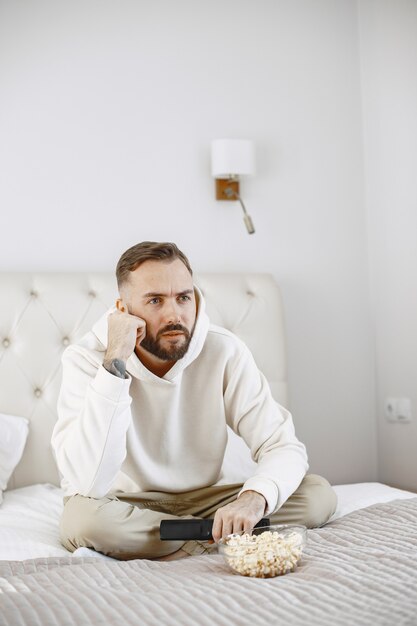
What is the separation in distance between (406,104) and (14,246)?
1.49 metres

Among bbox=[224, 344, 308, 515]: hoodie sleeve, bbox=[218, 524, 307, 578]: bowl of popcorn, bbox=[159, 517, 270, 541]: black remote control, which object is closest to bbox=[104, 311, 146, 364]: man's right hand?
bbox=[224, 344, 308, 515]: hoodie sleeve

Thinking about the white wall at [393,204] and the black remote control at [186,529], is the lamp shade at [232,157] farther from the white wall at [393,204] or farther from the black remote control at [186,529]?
the black remote control at [186,529]

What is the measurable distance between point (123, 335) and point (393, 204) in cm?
151

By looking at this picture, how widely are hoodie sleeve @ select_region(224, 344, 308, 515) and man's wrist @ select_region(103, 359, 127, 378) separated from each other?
0.34 meters

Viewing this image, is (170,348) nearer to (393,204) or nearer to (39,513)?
(39,513)

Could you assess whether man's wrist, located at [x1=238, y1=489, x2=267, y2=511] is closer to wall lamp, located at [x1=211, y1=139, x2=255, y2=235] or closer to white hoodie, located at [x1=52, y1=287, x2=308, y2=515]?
white hoodie, located at [x1=52, y1=287, x2=308, y2=515]

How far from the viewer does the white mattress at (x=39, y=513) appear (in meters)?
1.80

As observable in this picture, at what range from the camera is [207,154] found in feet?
9.56

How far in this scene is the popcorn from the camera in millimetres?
1406

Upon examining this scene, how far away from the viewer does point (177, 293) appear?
193 centimetres

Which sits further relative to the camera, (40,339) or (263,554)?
(40,339)

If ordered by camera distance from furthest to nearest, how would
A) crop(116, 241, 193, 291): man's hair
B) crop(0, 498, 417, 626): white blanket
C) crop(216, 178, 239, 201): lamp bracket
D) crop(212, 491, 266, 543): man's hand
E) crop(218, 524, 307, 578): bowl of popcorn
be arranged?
1. crop(216, 178, 239, 201): lamp bracket
2. crop(116, 241, 193, 291): man's hair
3. crop(212, 491, 266, 543): man's hand
4. crop(218, 524, 307, 578): bowl of popcorn
5. crop(0, 498, 417, 626): white blanket

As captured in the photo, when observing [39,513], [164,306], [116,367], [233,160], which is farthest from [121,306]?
[233,160]

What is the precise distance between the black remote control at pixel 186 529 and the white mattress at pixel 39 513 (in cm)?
21
